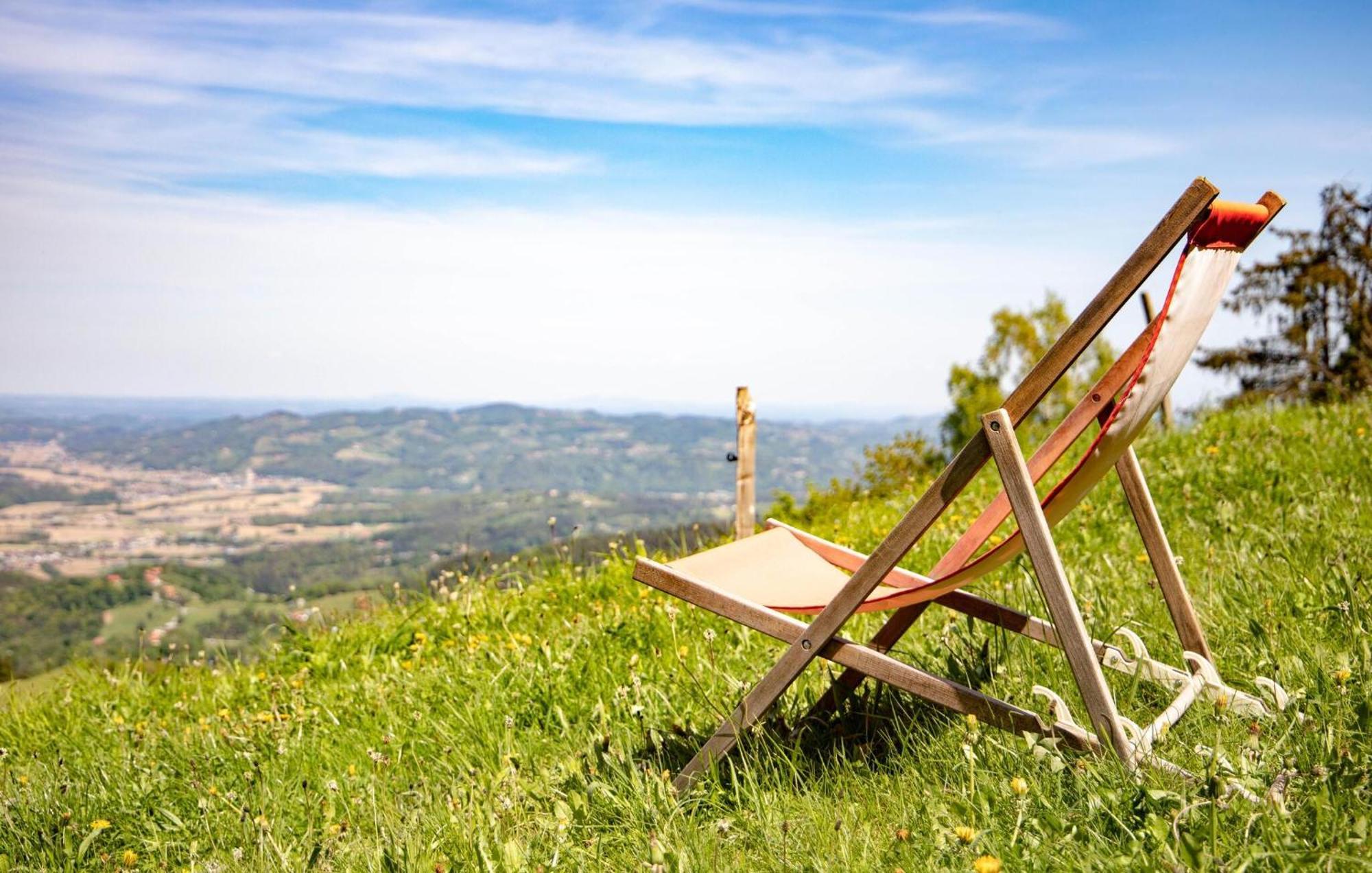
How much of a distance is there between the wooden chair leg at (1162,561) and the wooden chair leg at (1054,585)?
743 millimetres

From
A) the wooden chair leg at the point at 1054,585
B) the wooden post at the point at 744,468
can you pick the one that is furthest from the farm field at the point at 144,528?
the wooden chair leg at the point at 1054,585

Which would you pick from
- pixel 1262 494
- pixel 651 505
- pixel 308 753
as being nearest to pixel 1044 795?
pixel 308 753

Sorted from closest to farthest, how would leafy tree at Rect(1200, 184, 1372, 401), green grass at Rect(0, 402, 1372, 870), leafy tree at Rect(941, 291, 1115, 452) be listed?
1. green grass at Rect(0, 402, 1372, 870)
2. leafy tree at Rect(1200, 184, 1372, 401)
3. leafy tree at Rect(941, 291, 1115, 452)

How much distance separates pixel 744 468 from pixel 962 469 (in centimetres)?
510

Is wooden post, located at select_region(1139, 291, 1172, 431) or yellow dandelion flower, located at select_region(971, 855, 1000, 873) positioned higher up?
wooden post, located at select_region(1139, 291, 1172, 431)

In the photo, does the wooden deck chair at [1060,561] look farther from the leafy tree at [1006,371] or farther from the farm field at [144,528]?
the farm field at [144,528]

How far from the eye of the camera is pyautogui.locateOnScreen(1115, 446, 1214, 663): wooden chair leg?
256 centimetres

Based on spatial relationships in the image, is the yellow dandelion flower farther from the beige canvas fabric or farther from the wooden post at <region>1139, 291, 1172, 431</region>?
the wooden post at <region>1139, 291, 1172, 431</region>

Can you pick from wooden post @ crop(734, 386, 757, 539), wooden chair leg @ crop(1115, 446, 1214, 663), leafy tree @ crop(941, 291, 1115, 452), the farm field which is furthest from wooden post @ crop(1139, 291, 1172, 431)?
the farm field

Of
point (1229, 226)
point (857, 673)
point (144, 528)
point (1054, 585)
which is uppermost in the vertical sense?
point (1229, 226)

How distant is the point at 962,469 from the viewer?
6.61 feet

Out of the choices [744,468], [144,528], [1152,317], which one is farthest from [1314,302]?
[144,528]

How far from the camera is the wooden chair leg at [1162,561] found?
2.56 metres

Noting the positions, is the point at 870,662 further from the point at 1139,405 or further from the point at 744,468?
the point at 744,468
